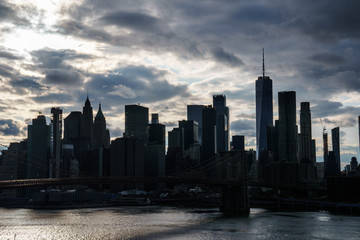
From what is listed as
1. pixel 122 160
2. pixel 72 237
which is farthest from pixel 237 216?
pixel 122 160

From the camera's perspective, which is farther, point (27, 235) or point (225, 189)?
point (225, 189)

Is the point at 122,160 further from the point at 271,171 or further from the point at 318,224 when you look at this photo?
the point at 318,224

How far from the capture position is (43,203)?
139750 mm

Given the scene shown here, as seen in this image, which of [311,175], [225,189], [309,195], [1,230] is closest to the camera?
[1,230]

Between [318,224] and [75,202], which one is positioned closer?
[318,224]

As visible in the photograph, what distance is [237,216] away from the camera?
6931 centimetres

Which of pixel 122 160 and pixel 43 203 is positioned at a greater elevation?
pixel 122 160

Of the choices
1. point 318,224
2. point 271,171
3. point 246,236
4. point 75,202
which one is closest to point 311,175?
point 271,171

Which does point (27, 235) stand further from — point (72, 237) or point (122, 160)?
point (122, 160)

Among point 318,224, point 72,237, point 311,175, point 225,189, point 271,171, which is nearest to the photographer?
point 72,237

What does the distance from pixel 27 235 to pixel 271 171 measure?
452 feet

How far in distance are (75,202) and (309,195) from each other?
74.4 m

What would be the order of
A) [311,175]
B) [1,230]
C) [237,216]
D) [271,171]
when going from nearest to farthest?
[1,230]
[237,216]
[271,171]
[311,175]

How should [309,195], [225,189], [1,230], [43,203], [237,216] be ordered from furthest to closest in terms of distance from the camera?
[43,203]
[309,195]
[225,189]
[237,216]
[1,230]
